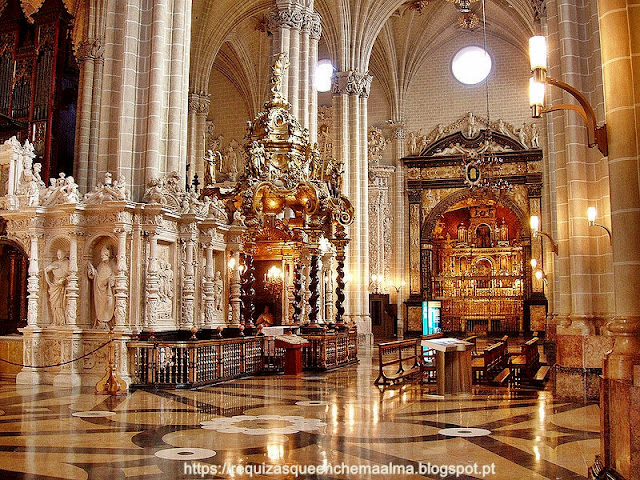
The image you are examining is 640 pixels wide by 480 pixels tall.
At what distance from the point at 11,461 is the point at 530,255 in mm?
28305

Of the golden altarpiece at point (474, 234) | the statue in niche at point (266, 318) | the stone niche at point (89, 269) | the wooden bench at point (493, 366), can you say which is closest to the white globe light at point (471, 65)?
the golden altarpiece at point (474, 234)

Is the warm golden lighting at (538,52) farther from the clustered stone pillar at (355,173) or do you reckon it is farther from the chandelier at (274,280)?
the clustered stone pillar at (355,173)

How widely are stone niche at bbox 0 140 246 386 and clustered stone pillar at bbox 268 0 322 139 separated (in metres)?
8.83

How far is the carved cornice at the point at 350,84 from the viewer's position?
26.6 meters

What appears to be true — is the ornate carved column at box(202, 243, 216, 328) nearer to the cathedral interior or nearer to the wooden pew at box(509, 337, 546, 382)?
the cathedral interior

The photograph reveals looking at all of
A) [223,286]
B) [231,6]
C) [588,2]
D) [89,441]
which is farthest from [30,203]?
[231,6]

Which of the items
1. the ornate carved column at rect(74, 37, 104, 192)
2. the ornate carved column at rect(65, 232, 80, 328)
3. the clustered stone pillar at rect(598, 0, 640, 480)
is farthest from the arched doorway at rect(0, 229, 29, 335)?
the clustered stone pillar at rect(598, 0, 640, 480)

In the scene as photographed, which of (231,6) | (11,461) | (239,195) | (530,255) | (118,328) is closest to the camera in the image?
(11,461)

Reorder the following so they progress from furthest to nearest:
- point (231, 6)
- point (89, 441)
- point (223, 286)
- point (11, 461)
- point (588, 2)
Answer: point (231, 6)
point (223, 286)
point (588, 2)
point (89, 441)
point (11, 461)

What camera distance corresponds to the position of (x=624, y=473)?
445cm

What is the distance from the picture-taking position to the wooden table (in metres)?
10.6

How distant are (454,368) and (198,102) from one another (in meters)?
20.8

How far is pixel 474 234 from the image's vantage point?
110ft

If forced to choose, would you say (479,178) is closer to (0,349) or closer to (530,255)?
(530,255)
